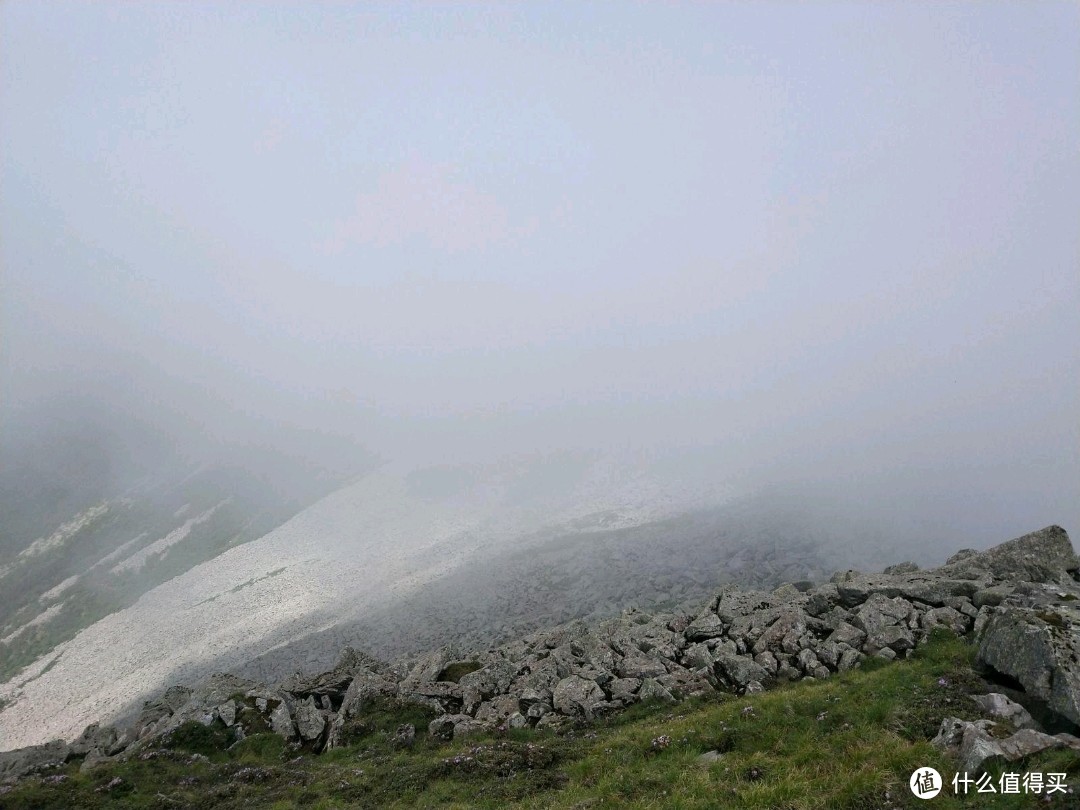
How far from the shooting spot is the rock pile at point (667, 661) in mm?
26516

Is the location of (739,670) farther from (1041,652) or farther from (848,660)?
(1041,652)

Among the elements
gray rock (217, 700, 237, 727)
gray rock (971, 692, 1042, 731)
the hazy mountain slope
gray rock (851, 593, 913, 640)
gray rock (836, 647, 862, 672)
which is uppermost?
gray rock (971, 692, 1042, 731)

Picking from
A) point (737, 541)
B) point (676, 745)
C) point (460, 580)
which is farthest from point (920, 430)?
point (676, 745)

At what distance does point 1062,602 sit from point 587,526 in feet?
318

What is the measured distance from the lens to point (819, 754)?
50.7 ft

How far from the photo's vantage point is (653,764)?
17672 mm

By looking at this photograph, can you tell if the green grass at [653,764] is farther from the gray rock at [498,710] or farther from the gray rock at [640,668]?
the gray rock at [640,668]

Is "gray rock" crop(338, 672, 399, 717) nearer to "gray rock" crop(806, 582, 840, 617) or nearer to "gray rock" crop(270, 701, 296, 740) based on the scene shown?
"gray rock" crop(270, 701, 296, 740)

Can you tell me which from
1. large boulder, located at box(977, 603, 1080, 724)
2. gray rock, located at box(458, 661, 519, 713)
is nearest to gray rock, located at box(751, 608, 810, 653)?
large boulder, located at box(977, 603, 1080, 724)

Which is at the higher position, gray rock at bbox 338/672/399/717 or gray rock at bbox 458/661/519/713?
gray rock at bbox 338/672/399/717

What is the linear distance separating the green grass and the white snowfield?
61717mm

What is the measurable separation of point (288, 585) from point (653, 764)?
109 m

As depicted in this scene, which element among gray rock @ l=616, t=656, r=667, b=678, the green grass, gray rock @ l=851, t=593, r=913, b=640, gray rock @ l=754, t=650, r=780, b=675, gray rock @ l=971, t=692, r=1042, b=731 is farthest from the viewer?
gray rock @ l=616, t=656, r=667, b=678

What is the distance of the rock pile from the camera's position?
87.0 ft
